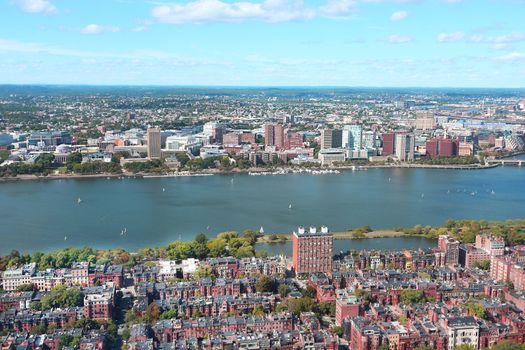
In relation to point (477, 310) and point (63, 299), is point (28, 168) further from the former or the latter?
point (477, 310)

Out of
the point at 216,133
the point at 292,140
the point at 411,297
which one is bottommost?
the point at 411,297

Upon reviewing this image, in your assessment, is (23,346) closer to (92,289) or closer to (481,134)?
(92,289)

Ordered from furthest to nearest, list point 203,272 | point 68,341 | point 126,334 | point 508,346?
point 203,272
point 126,334
point 68,341
point 508,346

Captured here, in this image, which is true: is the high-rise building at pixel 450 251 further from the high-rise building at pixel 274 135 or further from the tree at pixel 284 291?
the high-rise building at pixel 274 135

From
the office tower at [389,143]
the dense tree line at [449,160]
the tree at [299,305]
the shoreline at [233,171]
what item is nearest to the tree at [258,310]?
the tree at [299,305]

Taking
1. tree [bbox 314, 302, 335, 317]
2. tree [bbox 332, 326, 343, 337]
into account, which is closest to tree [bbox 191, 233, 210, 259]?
tree [bbox 314, 302, 335, 317]

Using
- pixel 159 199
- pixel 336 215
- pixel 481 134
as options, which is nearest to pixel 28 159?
pixel 159 199

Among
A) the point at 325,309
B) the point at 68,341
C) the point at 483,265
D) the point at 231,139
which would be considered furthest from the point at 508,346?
the point at 231,139
